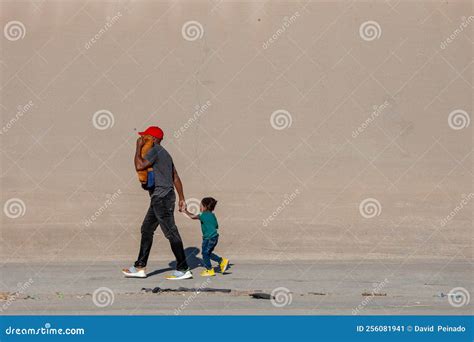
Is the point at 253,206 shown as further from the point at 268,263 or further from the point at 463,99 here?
the point at 463,99

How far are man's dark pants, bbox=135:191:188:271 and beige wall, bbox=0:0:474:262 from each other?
1.81m

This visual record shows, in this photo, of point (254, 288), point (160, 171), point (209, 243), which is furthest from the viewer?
point (209, 243)

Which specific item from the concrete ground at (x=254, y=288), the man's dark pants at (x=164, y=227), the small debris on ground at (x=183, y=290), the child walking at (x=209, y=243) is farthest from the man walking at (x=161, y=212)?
the small debris on ground at (x=183, y=290)

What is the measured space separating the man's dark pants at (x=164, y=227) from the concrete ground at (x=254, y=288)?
0.27 meters

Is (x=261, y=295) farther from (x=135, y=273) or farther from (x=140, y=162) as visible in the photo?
(x=140, y=162)

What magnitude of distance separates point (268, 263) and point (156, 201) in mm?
1975

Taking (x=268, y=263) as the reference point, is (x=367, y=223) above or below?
above

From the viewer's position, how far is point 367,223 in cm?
1222

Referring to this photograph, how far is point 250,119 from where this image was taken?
12727 mm

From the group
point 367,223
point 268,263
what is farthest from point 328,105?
point 268,263

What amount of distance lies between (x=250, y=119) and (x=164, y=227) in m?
3.18

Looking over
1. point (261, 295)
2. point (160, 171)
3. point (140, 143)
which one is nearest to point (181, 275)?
point (160, 171)

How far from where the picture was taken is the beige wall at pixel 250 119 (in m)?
12.2

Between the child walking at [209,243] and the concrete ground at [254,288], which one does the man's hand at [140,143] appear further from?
the concrete ground at [254,288]
